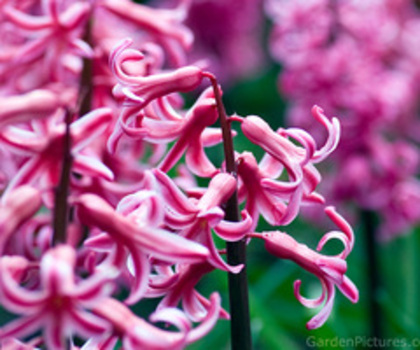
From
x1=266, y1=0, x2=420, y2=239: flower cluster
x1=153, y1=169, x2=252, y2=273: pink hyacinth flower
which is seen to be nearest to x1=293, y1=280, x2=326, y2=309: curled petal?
x1=153, y1=169, x2=252, y2=273: pink hyacinth flower

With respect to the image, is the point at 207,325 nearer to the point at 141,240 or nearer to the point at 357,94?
the point at 141,240

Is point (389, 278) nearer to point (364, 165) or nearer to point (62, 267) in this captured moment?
point (364, 165)

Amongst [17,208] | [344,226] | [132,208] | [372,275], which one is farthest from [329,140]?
[372,275]

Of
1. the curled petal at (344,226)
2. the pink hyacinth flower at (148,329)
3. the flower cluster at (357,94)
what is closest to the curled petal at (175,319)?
the pink hyacinth flower at (148,329)

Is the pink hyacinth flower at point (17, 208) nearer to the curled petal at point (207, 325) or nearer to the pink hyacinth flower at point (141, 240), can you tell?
the pink hyacinth flower at point (141, 240)

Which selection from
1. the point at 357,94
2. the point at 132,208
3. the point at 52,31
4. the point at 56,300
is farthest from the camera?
the point at 357,94
